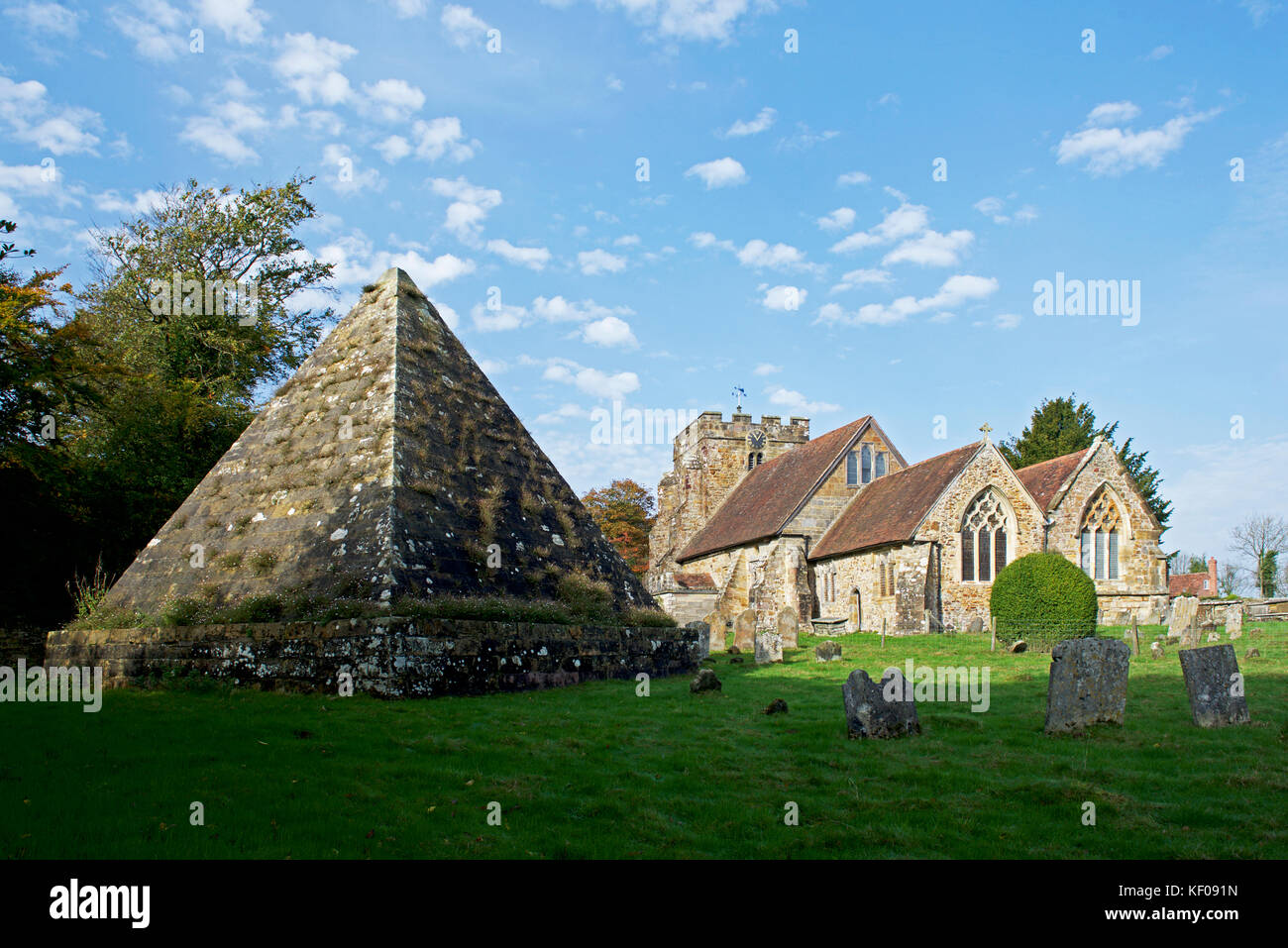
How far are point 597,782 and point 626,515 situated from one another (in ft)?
194

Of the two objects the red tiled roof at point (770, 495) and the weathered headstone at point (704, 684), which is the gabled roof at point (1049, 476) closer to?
the red tiled roof at point (770, 495)

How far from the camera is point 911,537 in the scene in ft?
97.0

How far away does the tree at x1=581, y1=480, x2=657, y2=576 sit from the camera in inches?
2486

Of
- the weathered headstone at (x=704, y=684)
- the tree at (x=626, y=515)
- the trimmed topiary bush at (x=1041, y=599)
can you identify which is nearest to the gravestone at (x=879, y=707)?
the weathered headstone at (x=704, y=684)

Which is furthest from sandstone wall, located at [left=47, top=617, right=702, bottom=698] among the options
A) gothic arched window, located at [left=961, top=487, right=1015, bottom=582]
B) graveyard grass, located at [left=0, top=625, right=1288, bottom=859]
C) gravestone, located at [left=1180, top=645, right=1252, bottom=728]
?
gothic arched window, located at [left=961, top=487, right=1015, bottom=582]

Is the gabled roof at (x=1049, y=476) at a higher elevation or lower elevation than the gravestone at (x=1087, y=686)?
higher

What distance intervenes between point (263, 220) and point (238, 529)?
71.3 ft

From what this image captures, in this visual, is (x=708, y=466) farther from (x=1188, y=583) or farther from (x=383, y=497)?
(x=383, y=497)

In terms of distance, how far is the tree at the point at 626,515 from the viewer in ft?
207

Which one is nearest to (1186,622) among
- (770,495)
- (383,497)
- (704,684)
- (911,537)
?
(911,537)

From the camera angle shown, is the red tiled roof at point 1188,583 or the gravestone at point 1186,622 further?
the red tiled roof at point 1188,583

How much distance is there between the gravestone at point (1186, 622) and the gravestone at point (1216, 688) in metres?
10.6
